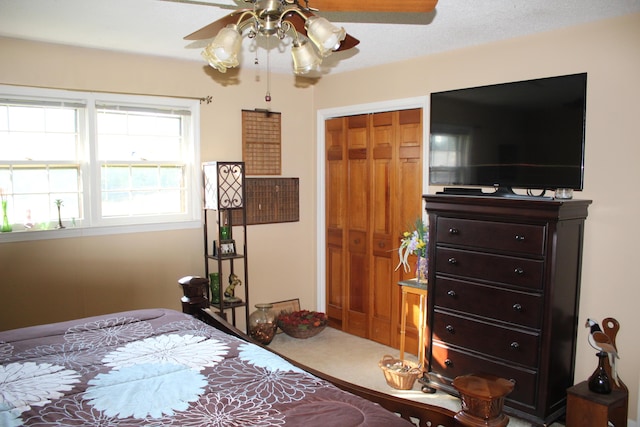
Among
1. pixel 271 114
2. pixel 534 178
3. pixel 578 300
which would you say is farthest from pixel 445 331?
pixel 271 114

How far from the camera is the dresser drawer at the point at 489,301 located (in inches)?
116

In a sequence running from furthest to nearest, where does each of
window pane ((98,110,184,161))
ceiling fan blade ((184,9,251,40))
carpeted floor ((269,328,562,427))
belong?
window pane ((98,110,184,161)) < carpeted floor ((269,328,562,427)) < ceiling fan blade ((184,9,251,40))

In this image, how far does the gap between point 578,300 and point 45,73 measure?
384 cm

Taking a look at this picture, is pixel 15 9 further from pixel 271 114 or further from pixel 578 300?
pixel 578 300

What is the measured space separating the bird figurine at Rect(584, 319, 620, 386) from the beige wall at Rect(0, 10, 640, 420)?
0.21m

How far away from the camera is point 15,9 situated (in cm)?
284

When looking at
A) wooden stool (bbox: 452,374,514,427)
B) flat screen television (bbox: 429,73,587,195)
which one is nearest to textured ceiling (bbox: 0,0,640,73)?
flat screen television (bbox: 429,73,587,195)

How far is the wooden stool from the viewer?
4.64ft

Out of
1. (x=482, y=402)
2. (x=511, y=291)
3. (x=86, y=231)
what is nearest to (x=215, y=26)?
(x=482, y=402)

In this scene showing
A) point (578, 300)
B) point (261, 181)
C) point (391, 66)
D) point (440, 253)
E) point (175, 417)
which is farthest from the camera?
point (261, 181)

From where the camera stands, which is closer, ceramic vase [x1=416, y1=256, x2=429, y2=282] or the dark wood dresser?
the dark wood dresser

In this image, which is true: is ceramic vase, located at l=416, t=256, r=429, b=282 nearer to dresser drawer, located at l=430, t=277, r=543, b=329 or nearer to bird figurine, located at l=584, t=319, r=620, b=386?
dresser drawer, located at l=430, t=277, r=543, b=329

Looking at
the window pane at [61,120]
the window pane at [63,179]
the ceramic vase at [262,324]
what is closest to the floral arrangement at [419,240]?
the ceramic vase at [262,324]

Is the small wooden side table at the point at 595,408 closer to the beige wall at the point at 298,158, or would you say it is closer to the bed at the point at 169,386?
the beige wall at the point at 298,158
